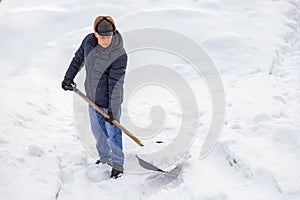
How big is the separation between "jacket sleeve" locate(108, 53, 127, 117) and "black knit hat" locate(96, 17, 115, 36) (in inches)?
13.9

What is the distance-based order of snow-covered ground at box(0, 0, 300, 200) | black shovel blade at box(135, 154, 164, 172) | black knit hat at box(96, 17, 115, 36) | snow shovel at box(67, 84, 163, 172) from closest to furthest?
1. black knit hat at box(96, 17, 115, 36)
2. snow-covered ground at box(0, 0, 300, 200)
3. snow shovel at box(67, 84, 163, 172)
4. black shovel blade at box(135, 154, 164, 172)

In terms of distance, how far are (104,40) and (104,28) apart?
15cm

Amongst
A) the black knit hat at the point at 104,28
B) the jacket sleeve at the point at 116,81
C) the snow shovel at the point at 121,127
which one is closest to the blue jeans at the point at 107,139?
the snow shovel at the point at 121,127

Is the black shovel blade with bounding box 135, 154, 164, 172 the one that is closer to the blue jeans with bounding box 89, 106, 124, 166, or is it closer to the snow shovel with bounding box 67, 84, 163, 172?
the snow shovel with bounding box 67, 84, 163, 172

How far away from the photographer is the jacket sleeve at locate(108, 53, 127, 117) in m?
4.12

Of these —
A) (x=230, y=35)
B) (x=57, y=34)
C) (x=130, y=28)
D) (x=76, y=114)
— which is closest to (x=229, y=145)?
(x=76, y=114)

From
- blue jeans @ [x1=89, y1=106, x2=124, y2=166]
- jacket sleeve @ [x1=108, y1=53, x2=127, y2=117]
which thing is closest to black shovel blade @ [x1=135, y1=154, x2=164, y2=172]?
blue jeans @ [x1=89, y1=106, x2=124, y2=166]

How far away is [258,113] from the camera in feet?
17.2

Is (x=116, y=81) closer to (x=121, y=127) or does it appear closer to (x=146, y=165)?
(x=121, y=127)

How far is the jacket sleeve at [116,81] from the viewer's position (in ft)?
13.5

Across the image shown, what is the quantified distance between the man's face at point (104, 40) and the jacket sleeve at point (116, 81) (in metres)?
0.21

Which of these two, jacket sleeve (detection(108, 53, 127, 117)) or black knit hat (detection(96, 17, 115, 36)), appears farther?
jacket sleeve (detection(108, 53, 127, 117))

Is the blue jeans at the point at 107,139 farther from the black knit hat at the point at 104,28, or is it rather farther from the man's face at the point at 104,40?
the black knit hat at the point at 104,28

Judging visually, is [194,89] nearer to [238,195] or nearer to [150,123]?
[150,123]
